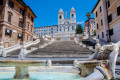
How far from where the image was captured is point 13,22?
88.7ft

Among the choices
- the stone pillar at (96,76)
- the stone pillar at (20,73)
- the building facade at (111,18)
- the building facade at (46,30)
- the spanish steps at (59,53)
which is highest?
the building facade at (46,30)

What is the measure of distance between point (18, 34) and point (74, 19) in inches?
2699

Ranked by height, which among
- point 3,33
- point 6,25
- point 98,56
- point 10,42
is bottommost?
point 98,56

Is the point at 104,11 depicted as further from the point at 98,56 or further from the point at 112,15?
the point at 98,56

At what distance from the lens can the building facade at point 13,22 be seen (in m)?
23.7

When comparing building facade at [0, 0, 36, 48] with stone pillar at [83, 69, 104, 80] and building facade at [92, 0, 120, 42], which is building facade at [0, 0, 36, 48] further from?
stone pillar at [83, 69, 104, 80]

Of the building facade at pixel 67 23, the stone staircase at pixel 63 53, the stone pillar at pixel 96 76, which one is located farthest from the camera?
the building facade at pixel 67 23

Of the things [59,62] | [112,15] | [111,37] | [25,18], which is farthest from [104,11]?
[25,18]

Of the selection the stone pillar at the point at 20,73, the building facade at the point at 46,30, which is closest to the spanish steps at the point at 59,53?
the stone pillar at the point at 20,73

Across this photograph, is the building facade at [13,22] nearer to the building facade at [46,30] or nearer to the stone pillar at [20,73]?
the stone pillar at [20,73]

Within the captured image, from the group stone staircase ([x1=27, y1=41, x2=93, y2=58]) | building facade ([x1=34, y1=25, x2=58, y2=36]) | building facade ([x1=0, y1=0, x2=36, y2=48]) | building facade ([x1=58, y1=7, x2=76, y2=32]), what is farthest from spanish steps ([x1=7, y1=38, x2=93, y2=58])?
building facade ([x1=34, y1=25, x2=58, y2=36])

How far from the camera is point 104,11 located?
24.5 m

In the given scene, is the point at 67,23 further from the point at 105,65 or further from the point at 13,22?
the point at 105,65

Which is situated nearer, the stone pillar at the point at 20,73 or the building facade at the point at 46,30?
the stone pillar at the point at 20,73
